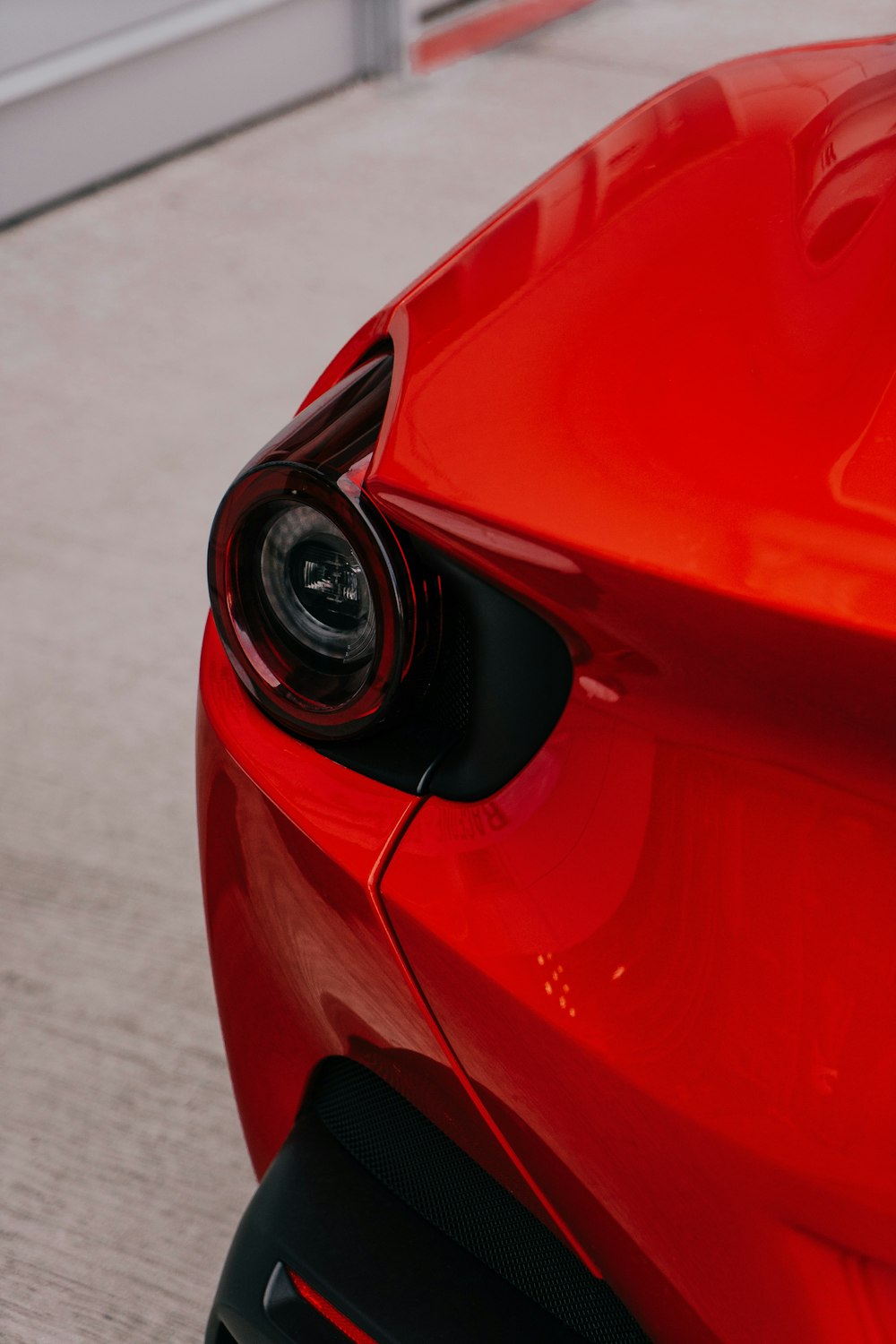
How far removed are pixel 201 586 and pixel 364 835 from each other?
1578 mm

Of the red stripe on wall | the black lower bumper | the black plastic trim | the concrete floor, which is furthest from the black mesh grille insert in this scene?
the red stripe on wall

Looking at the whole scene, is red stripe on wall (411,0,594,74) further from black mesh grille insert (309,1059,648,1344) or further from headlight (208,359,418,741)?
black mesh grille insert (309,1059,648,1344)

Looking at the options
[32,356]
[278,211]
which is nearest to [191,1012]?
[32,356]

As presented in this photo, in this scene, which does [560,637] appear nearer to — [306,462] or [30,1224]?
[306,462]

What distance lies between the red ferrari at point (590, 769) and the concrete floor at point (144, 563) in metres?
0.54

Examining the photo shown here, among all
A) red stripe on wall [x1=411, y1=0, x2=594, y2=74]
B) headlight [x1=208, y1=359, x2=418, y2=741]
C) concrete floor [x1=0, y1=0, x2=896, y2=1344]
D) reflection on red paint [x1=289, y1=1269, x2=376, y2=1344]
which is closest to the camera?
headlight [x1=208, y1=359, x2=418, y2=741]

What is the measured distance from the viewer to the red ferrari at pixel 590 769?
1.99ft

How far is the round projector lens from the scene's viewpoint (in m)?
0.77

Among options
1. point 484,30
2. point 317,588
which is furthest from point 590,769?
point 484,30

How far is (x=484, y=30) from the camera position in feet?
17.0

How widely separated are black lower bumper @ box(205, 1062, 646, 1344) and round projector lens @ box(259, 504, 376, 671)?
0.32 metres

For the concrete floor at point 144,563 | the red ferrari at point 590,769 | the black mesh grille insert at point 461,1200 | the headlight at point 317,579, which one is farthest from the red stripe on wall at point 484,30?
the black mesh grille insert at point 461,1200

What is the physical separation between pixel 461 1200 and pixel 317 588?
41 centimetres

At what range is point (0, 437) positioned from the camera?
2.73 metres
